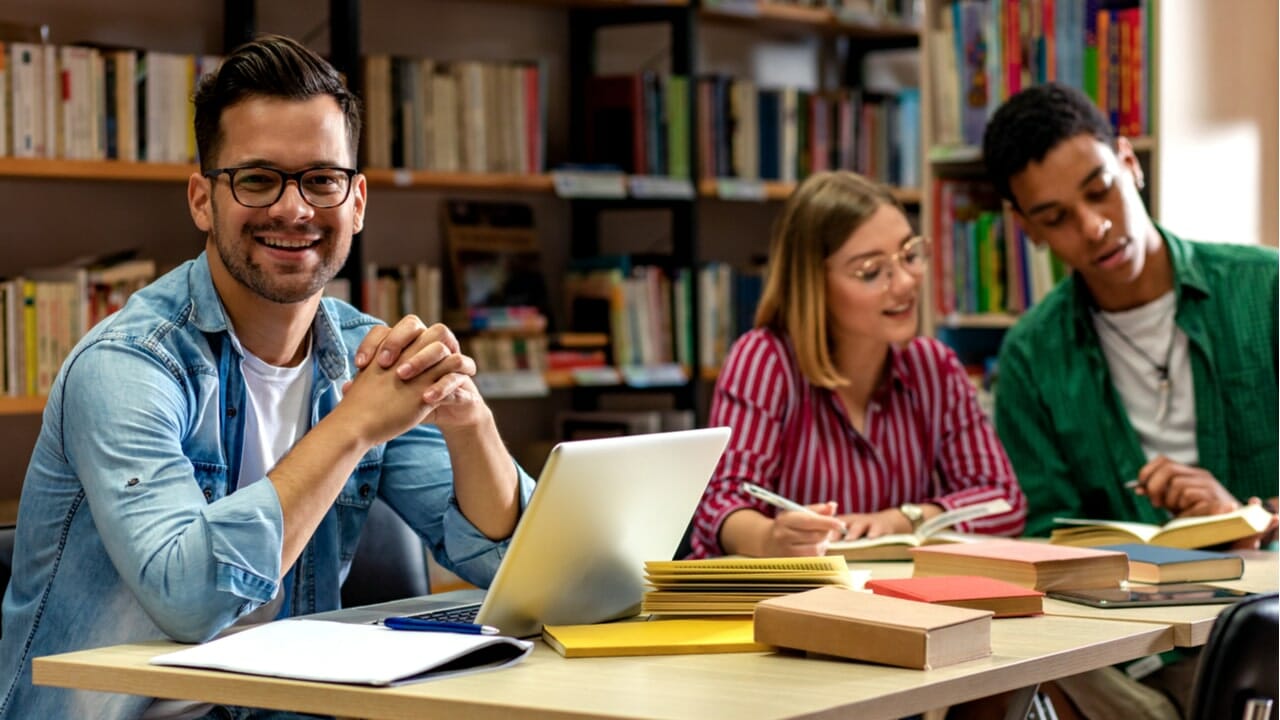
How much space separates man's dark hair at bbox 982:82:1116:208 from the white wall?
0.50m

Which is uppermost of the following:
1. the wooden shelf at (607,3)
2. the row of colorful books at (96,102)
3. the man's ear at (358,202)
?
the wooden shelf at (607,3)

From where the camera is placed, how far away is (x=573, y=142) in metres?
4.29

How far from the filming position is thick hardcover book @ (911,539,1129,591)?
1.84m

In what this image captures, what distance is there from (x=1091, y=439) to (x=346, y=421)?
1.60 meters

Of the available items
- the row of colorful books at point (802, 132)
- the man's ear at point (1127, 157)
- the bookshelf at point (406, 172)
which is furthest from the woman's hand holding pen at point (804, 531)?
the row of colorful books at point (802, 132)

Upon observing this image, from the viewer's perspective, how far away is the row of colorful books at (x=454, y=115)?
367cm

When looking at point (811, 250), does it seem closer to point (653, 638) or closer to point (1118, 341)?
point (1118, 341)

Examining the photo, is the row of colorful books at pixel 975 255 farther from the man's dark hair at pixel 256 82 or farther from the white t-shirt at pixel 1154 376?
the man's dark hair at pixel 256 82

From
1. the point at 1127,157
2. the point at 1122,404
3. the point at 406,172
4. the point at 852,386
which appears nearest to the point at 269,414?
the point at 852,386

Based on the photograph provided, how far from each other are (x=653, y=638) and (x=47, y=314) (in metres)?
2.09

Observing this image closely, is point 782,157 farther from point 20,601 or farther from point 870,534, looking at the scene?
point 20,601

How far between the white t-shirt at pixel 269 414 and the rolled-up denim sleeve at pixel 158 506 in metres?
0.18

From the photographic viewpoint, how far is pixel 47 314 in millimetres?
3180

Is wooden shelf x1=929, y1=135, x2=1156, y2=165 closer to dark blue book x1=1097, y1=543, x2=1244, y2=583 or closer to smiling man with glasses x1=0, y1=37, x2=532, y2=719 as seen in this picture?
dark blue book x1=1097, y1=543, x2=1244, y2=583
